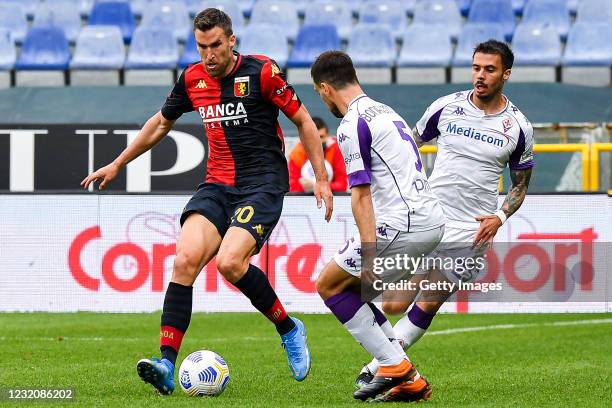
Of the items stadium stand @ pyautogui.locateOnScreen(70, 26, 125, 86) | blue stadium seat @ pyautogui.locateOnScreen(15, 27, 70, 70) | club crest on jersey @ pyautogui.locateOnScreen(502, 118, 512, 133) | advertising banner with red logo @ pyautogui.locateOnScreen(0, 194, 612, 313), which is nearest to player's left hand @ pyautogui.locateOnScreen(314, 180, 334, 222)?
club crest on jersey @ pyautogui.locateOnScreen(502, 118, 512, 133)

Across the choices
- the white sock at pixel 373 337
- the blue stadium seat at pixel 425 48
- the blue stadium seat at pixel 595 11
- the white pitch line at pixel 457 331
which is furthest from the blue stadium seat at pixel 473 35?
the white sock at pixel 373 337

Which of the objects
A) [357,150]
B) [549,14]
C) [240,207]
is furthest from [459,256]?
[549,14]

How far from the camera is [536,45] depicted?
17453mm

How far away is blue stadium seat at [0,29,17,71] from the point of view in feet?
59.2

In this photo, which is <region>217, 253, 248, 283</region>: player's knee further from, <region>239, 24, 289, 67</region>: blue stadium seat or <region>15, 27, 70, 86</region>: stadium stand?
<region>15, 27, 70, 86</region>: stadium stand

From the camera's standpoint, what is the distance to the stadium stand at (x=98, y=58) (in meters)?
17.8

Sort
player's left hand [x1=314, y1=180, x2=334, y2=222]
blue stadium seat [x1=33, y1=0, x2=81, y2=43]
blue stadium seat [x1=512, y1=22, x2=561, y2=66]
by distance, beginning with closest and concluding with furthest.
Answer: player's left hand [x1=314, y1=180, x2=334, y2=222], blue stadium seat [x1=512, y1=22, x2=561, y2=66], blue stadium seat [x1=33, y1=0, x2=81, y2=43]

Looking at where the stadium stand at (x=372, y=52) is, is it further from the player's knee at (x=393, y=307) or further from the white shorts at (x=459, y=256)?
the player's knee at (x=393, y=307)

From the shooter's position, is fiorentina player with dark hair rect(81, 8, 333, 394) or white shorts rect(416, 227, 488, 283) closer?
fiorentina player with dark hair rect(81, 8, 333, 394)

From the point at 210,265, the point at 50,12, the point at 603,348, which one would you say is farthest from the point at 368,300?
the point at 50,12

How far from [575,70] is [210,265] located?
24.5 ft

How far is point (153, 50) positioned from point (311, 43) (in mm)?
2429

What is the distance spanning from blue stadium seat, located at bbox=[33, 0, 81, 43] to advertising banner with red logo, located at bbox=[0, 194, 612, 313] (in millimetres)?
7645

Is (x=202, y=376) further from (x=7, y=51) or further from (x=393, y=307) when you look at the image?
(x=7, y=51)
